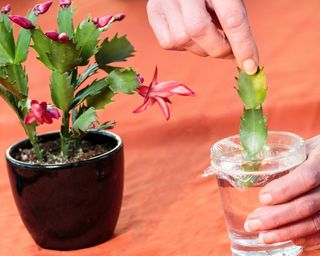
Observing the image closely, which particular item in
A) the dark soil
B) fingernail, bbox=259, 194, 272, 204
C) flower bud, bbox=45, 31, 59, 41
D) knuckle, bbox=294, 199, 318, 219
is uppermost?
flower bud, bbox=45, 31, 59, 41

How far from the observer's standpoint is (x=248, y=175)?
0.93 meters

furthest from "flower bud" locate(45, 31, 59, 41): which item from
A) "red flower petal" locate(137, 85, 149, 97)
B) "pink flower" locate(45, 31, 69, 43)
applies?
"red flower petal" locate(137, 85, 149, 97)

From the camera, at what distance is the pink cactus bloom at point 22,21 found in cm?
99

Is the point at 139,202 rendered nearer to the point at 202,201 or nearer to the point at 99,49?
the point at 202,201

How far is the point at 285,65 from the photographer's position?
1602mm

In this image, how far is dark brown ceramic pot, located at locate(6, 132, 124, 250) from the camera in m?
1.04

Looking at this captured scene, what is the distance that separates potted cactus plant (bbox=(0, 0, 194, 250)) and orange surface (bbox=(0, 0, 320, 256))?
45 millimetres

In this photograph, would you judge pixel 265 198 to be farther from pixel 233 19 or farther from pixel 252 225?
pixel 233 19

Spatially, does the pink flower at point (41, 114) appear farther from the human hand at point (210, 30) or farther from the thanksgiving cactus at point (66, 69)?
the human hand at point (210, 30)

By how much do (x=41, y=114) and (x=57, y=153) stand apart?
0.15 m

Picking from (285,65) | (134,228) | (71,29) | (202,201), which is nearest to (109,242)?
(134,228)

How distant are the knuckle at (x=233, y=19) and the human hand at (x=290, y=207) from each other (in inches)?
7.2

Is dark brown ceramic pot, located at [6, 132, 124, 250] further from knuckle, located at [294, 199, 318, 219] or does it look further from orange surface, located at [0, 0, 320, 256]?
knuckle, located at [294, 199, 318, 219]

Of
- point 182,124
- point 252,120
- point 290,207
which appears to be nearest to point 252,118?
point 252,120
